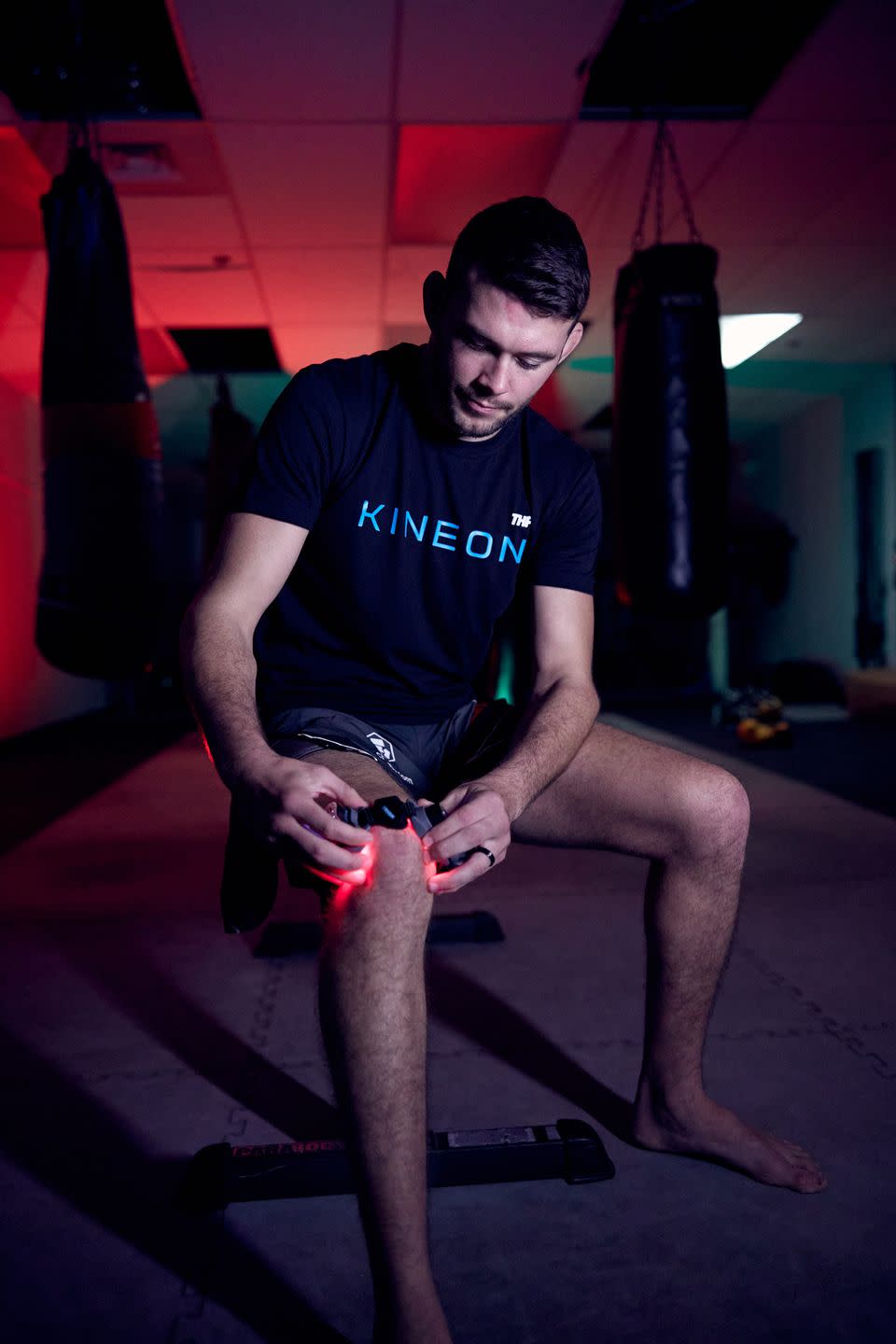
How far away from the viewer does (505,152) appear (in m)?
4.00

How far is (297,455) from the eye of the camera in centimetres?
125

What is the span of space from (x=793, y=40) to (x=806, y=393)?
5553 mm

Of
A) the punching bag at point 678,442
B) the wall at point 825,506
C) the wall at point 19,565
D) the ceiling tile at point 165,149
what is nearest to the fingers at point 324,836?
the punching bag at point 678,442

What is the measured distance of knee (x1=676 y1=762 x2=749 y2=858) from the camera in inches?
49.3

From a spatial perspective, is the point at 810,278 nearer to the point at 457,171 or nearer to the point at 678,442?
the point at 457,171

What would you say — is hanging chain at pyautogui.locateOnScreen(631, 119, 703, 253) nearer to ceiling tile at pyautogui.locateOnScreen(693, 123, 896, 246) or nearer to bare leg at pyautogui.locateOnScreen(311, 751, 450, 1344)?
ceiling tile at pyautogui.locateOnScreen(693, 123, 896, 246)

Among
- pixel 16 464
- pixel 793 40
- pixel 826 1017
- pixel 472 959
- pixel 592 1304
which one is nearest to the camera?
pixel 592 1304

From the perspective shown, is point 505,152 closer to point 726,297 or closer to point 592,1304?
point 726,297

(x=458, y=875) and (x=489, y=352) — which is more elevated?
(x=489, y=352)

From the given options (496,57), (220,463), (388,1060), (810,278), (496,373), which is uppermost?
(810,278)

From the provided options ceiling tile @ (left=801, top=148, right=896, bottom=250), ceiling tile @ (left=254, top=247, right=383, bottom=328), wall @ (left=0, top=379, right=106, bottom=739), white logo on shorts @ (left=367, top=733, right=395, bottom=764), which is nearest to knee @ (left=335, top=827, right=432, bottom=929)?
white logo on shorts @ (left=367, top=733, right=395, bottom=764)

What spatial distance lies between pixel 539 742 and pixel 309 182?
3795 millimetres

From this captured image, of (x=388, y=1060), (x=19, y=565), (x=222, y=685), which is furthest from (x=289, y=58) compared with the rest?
(x=19, y=565)

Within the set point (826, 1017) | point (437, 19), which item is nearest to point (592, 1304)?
point (826, 1017)
